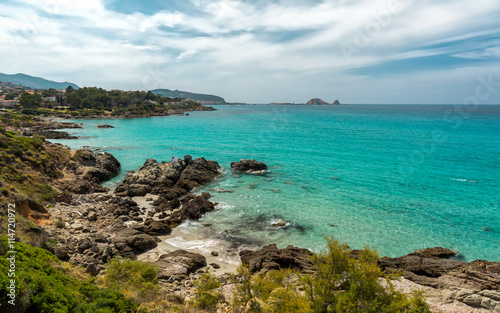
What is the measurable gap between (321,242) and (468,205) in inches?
800

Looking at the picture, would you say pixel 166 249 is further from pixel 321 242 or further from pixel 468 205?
pixel 468 205

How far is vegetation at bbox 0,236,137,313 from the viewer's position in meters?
6.88

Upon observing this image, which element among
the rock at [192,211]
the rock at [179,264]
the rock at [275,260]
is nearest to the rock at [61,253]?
the rock at [179,264]

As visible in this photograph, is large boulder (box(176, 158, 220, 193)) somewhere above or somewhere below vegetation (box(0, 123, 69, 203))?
below

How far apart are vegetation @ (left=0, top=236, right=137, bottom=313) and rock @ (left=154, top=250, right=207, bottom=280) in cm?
600

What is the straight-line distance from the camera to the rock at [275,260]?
53.2 ft

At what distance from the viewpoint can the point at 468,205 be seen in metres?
28.6

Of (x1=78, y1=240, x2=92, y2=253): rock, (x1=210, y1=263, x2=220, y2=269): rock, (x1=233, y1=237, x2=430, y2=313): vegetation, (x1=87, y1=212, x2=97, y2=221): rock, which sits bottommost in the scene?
(x1=210, y1=263, x2=220, y2=269): rock

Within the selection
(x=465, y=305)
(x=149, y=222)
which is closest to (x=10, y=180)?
(x=149, y=222)

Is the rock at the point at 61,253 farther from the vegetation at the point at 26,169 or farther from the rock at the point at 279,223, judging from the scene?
the rock at the point at 279,223

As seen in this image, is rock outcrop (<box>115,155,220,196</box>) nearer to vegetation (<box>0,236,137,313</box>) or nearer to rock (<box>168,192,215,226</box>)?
rock (<box>168,192,215,226</box>)

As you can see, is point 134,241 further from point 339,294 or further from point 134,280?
point 339,294

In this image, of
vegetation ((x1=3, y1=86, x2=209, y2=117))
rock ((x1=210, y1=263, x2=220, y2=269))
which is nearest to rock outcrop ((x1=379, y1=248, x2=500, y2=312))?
rock ((x1=210, y1=263, x2=220, y2=269))

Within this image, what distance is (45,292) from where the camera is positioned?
7.31m
